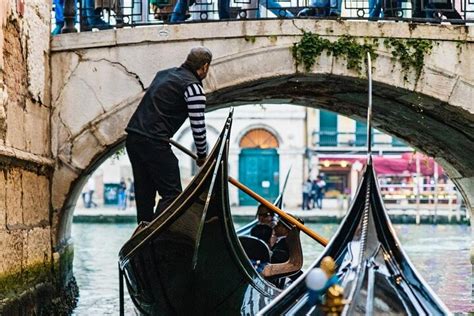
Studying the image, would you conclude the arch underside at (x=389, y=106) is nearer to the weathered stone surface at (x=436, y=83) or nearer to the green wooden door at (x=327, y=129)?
the weathered stone surface at (x=436, y=83)

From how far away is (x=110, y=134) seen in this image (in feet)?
16.0

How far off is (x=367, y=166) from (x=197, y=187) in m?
0.67

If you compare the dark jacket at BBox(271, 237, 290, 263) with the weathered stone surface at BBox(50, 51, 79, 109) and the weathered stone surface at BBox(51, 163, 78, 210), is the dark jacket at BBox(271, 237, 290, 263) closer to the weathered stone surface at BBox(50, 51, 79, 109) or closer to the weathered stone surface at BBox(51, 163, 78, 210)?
the weathered stone surface at BBox(51, 163, 78, 210)

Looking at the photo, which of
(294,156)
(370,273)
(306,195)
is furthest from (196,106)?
(294,156)

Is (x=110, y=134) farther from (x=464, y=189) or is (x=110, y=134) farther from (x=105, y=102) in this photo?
(x=464, y=189)

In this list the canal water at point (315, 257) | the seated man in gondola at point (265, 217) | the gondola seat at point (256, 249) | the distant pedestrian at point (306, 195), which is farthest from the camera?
the distant pedestrian at point (306, 195)

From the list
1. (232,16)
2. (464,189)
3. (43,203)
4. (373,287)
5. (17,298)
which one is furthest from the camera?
(464,189)

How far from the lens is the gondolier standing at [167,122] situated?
4.08 meters

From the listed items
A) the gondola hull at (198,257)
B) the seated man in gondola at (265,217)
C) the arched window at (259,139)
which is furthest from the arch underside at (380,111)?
the arched window at (259,139)

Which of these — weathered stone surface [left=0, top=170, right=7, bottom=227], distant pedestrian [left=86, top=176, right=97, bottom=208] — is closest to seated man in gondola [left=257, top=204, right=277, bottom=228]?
weathered stone surface [left=0, top=170, right=7, bottom=227]

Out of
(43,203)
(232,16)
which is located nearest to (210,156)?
(43,203)

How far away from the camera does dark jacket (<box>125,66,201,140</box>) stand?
410cm

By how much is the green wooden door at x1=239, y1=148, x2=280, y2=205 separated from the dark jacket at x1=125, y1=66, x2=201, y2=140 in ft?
49.2

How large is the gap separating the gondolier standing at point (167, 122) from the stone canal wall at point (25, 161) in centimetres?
47
